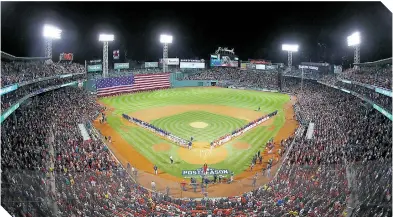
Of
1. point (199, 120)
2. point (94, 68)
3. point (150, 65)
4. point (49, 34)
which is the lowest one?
point (199, 120)

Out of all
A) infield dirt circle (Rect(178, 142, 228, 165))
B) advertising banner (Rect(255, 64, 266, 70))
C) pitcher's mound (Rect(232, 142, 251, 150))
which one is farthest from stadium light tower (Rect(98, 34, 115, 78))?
pitcher's mound (Rect(232, 142, 251, 150))

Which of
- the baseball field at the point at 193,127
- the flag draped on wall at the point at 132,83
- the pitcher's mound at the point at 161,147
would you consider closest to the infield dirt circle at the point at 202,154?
the baseball field at the point at 193,127

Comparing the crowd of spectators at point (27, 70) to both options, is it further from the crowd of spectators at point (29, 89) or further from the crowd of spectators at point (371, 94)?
the crowd of spectators at point (371, 94)

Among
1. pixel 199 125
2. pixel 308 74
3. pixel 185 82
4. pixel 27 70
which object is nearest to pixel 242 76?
pixel 185 82

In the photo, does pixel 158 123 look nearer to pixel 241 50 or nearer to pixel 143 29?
pixel 143 29

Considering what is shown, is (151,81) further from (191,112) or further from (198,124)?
(198,124)

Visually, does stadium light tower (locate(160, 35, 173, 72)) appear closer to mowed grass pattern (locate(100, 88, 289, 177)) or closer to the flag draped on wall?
the flag draped on wall
